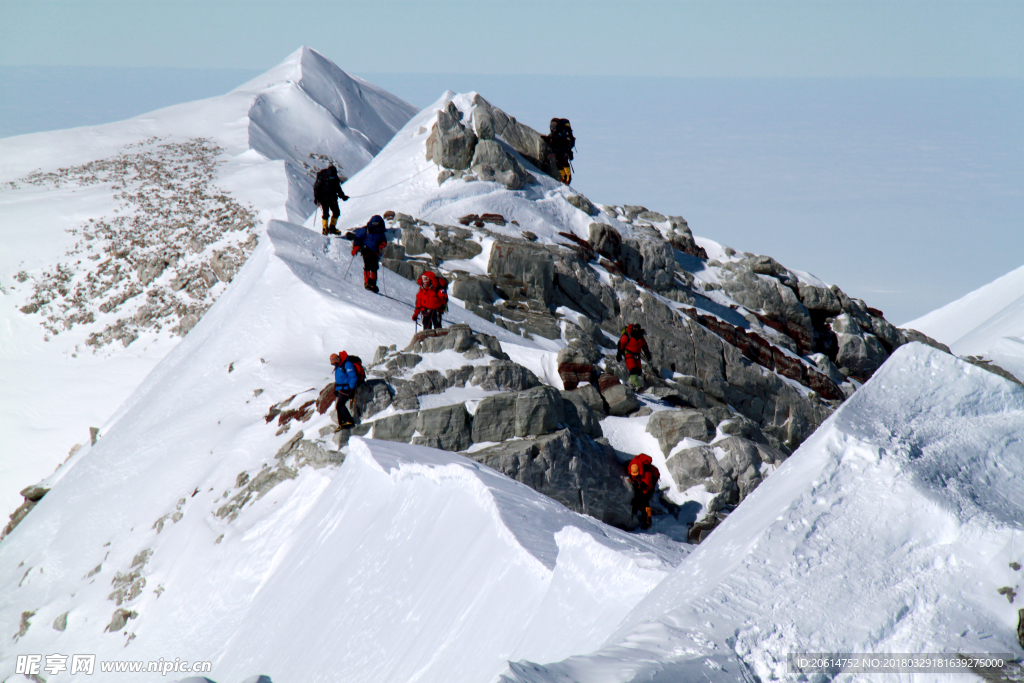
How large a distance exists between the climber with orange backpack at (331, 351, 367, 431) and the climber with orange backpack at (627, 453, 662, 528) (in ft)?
18.9

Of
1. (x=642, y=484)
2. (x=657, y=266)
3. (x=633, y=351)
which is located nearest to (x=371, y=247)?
(x=633, y=351)

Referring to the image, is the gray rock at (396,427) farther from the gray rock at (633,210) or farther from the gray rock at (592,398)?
the gray rock at (633,210)

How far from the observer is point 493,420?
628 inches

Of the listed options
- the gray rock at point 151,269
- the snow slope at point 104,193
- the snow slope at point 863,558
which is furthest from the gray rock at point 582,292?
the gray rock at point 151,269

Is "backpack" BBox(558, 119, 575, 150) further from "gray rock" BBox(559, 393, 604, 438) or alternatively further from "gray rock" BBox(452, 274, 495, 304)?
"gray rock" BBox(559, 393, 604, 438)

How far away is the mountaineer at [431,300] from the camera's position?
1872cm

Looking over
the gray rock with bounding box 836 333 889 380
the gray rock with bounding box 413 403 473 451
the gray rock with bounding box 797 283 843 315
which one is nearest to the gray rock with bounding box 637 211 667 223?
the gray rock with bounding box 797 283 843 315

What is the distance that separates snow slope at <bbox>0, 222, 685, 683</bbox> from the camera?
8.12m

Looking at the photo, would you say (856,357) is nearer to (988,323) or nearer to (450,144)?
(988,323)

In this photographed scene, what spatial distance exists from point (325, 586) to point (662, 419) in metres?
9.75

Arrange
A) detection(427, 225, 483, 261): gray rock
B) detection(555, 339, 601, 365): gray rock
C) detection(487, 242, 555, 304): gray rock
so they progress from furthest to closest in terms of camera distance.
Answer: detection(427, 225, 483, 261): gray rock < detection(487, 242, 555, 304): gray rock < detection(555, 339, 601, 365): gray rock

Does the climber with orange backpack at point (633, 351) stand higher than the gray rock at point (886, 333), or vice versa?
the climber with orange backpack at point (633, 351)

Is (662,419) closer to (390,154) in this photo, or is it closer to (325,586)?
(325,586)

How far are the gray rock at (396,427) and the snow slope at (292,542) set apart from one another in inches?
41.4
